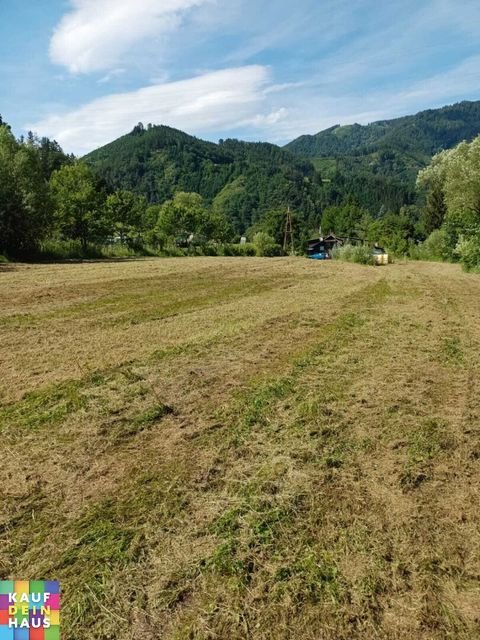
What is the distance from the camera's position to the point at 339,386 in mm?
5520

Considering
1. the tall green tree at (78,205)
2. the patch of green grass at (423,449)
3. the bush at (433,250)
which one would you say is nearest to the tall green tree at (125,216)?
the tall green tree at (78,205)

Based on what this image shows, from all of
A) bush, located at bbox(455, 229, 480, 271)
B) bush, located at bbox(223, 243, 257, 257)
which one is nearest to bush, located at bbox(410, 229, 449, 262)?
bush, located at bbox(455, 229, 480, 271)

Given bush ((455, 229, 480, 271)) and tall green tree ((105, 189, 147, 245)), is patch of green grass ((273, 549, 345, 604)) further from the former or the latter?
tall green tree ((105, 189, 147, 245))

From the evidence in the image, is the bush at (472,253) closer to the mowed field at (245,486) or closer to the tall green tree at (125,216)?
the mowed field at (245,486)

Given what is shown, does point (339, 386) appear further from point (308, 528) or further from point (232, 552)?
point (232, 552)

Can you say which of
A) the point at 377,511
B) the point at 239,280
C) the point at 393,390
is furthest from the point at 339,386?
the point at 239,280

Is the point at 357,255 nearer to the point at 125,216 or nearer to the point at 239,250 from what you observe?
the point at 239,250

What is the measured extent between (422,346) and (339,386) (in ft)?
9.40

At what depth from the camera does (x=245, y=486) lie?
10.7 feet

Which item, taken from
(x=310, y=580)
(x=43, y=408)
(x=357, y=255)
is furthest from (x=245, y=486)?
(x=357, y=255)

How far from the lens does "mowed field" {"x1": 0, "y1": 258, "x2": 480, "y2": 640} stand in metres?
2.23

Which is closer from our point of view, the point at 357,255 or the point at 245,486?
the point at 245,486

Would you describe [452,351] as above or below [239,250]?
below

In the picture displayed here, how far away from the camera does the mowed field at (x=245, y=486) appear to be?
223 centimetres
